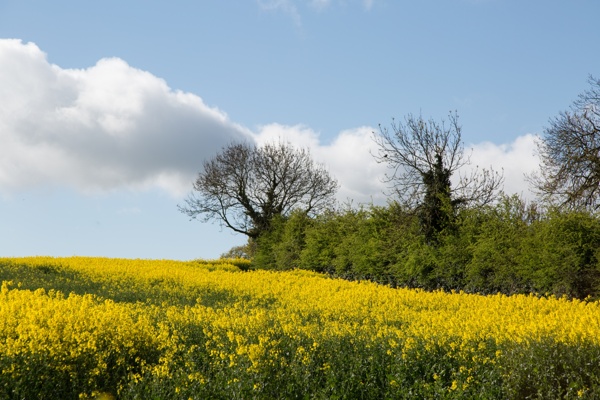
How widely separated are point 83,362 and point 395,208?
18.8 metres

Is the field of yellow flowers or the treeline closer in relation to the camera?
the field of yellow flowers

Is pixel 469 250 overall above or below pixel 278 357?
above

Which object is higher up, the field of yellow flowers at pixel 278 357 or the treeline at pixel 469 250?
the treeline at pixel 469 250

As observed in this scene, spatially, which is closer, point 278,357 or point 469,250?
point 278,357

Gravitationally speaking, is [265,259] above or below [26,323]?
above

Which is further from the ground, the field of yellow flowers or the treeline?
the treeline

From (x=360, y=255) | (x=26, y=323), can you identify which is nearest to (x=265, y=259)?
(x=360, y=255)

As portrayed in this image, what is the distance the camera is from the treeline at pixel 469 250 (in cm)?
1745

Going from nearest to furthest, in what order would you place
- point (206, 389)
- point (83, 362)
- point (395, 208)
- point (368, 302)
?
1. point (206, 389)
2. point (83, 362)
3. point (368, 302)
4. point (395, 208)

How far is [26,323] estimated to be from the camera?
891 centimetres

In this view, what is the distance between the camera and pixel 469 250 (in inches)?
803

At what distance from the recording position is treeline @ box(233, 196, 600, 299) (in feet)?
57.3

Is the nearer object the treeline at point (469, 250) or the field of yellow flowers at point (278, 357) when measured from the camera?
the field of yellow flowers at point (278, 357)

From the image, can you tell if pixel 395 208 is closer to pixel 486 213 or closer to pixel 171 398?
pixel 486 213
